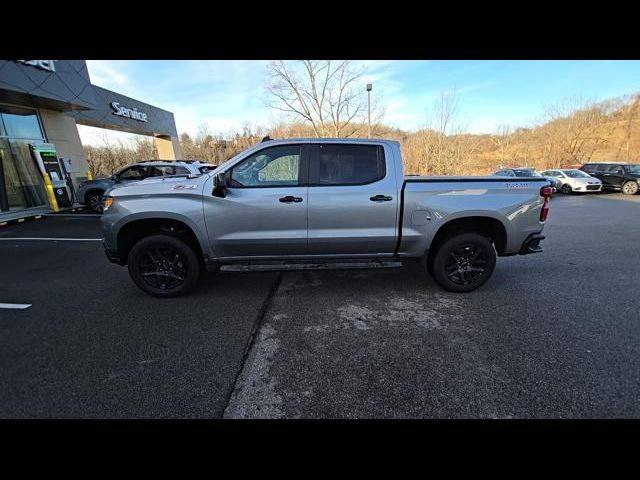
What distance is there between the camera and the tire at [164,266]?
378 cm

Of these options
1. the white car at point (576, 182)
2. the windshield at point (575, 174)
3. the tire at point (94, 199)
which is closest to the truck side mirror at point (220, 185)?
the tire at point (94, 199)

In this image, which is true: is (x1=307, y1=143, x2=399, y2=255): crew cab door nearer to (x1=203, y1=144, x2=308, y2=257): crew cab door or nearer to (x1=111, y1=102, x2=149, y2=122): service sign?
(x1=203, y1=144, x2=308, y2=257): crew cab door

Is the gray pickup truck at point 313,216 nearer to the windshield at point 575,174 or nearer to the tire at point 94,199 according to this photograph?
the tire at point 94,199

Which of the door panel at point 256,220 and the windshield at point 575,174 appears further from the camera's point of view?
the windshield at point 575,174

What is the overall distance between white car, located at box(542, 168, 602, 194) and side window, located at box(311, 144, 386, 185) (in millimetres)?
17637

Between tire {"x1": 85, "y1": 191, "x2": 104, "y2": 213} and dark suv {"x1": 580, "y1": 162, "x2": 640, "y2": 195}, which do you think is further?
dark suv {"x1": 580, "y1": 162, "x2": 640, "y2": 195}

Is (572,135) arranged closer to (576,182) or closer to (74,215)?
(576,182)

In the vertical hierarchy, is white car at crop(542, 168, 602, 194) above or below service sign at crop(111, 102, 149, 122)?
below

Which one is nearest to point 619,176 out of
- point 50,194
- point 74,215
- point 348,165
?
point 348,165

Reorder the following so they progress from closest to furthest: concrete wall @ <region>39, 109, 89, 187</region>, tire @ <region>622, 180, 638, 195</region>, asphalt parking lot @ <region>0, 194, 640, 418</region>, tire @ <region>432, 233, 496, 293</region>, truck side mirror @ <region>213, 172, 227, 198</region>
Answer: asphalt parking lot @ <region>0, 194, 640, 418</region> < truck side mirror @ <region>213, 172, 227, 198</region> < tire @ <region>432, 233, 496, 293</region> < concrete wall @ <region>39, 109, 89, 187</region> < tire @ <region>622, 180, 638, 195</region>

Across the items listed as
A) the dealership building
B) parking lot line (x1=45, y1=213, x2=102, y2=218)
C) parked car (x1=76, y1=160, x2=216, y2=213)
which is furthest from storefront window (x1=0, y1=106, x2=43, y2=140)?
parking lot line (x1=45, y1=213, x2=102, y2=218)

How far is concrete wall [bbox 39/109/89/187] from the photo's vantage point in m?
11.8
